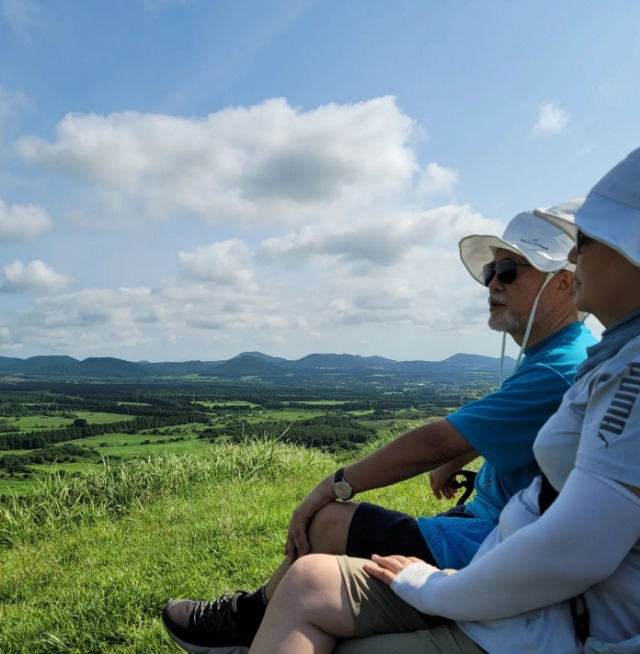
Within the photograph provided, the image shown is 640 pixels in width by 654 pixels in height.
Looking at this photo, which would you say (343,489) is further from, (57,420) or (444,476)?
(57,420)

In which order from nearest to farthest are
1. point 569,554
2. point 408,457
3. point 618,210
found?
point 569,554, point 618,210, point 408,457

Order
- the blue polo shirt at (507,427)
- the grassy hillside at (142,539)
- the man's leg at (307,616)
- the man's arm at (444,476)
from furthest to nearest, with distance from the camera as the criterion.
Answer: the grassy hillside at (142,539), the man's arm at (444,476), the blue polo shirt at (507,427), the man's leg at (307,616)

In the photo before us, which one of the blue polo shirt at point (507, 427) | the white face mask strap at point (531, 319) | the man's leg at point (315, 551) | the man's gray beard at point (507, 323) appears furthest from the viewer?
the man's gray beard at point (507, 323)

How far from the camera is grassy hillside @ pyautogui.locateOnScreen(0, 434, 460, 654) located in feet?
9.02

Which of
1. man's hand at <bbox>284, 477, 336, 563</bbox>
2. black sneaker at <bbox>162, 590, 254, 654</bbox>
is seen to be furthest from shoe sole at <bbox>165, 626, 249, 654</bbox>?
man's hand at <bbox>284, 477, 336, 563</bbox>

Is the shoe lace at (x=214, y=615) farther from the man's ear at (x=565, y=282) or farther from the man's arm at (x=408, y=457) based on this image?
the man's ear at (x=565, y=282)

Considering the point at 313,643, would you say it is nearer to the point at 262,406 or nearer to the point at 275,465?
the point at 275,465

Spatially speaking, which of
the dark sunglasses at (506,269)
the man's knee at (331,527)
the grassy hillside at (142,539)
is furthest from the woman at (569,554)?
the grassy hillside at (142,539)

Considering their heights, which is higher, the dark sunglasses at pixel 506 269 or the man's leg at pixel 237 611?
the dark sunglasses at pixel 506 269

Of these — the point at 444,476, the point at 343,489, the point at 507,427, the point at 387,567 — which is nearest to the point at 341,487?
the point at 343,489

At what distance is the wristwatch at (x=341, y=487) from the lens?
1.86 metres

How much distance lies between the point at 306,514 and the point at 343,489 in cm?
17

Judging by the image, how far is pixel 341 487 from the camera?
1.88 m

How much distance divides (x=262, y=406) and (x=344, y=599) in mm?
70138
